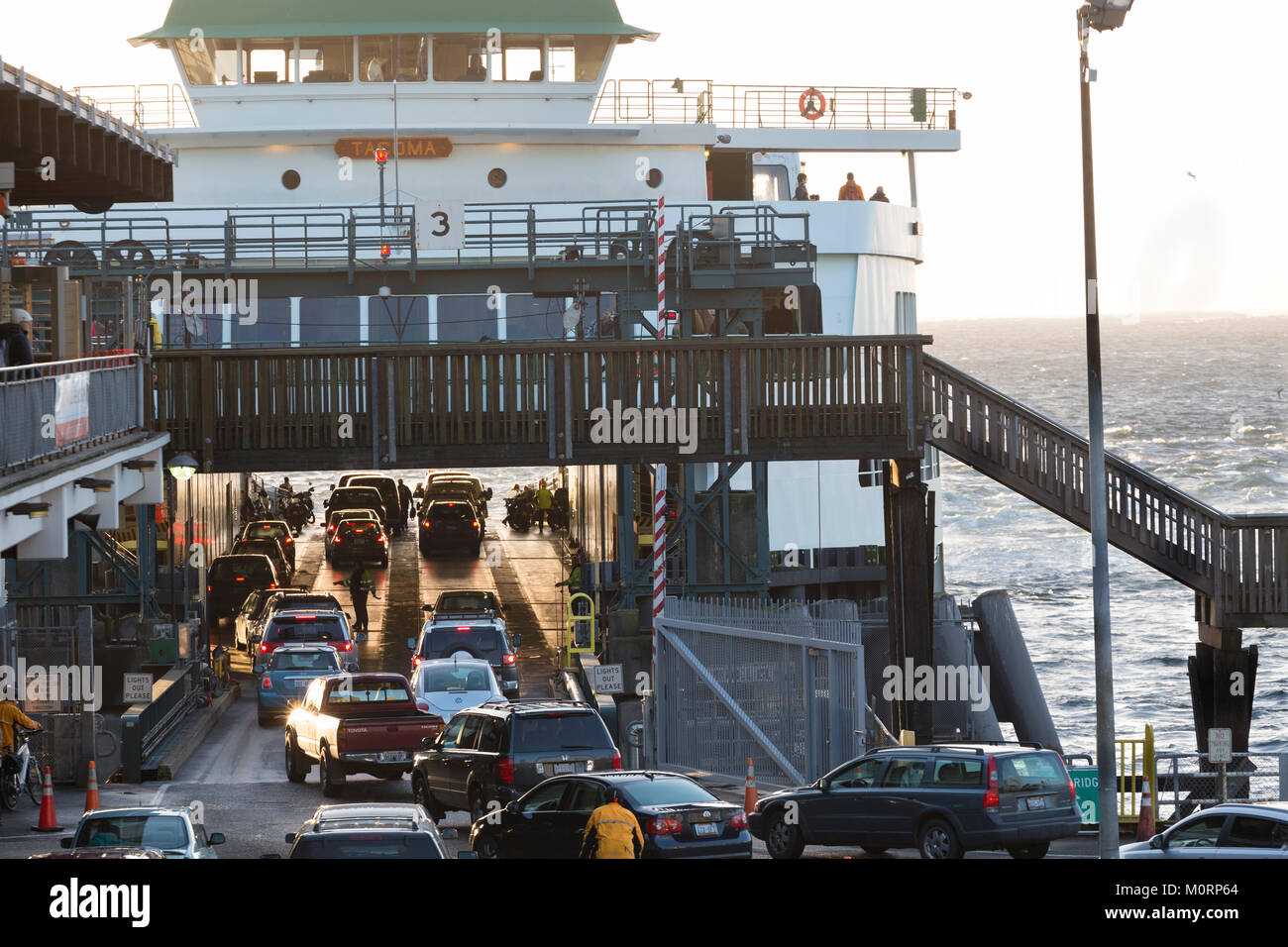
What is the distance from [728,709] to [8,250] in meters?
21.1

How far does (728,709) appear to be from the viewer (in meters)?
27.1

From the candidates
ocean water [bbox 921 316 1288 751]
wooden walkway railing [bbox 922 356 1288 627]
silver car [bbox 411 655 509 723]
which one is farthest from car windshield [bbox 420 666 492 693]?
ocean water [bbox 921 316 1288 751]

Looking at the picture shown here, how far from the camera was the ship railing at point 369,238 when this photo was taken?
123 ft

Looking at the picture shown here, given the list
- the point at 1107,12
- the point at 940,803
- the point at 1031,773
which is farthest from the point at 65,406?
the point at 1107,12

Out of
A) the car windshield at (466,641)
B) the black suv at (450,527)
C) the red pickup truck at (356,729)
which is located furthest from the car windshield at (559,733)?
the black suv at (450,527)

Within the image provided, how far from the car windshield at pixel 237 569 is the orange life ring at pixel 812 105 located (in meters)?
17.9

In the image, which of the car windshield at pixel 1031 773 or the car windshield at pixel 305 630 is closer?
the car windshield at pixel 1031 773

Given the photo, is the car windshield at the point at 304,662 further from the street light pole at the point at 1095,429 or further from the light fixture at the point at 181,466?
the street light pole at the point at 1095,429

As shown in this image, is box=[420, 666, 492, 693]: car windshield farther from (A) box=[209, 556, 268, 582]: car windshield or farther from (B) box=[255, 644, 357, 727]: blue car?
(A) box=[209, 556, 268, 582]: car windshield

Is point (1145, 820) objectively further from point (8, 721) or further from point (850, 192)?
point (850, 192)

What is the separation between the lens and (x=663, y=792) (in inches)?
715

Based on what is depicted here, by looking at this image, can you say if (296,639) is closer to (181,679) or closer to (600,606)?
(181,679)

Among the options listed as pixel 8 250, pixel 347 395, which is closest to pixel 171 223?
pixel 8 250

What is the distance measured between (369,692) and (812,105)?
1063 inches
